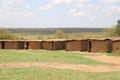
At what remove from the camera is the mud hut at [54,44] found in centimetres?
3723

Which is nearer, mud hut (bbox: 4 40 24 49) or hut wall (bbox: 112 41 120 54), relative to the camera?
hut wall (bbox: 112 41 120 54)

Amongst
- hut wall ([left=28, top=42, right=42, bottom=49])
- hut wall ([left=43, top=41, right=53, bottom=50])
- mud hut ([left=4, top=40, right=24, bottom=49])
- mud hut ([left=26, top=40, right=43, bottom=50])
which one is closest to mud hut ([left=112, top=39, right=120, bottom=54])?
hut wall ([left=43, top=41, right=53, bottom=50])

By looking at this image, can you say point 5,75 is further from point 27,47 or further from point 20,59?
point 27,47

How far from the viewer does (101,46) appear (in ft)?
104

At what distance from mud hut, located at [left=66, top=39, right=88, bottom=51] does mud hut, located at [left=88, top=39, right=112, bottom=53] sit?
1.37 m

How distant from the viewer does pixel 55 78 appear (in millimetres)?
15039

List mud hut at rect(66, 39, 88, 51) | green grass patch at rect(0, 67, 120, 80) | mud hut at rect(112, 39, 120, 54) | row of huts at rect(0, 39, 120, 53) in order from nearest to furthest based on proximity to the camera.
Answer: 1. green grass patch at rect(0, 67, 120, 80)
2. mud hut at rect(112, 39, 120, 54)
3. row of huts at rect(0, 39, 120, 53)
4. mud hut at rect(66, 39, 88, 51)

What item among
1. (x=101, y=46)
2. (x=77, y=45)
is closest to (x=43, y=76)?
(x=101, y=46)

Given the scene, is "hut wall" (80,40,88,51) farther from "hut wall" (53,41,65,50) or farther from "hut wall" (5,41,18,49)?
"hut wall" (5,41,18,49)

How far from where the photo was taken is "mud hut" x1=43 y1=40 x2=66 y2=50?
3723 centimetres

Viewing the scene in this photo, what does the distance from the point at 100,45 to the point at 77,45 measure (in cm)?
349

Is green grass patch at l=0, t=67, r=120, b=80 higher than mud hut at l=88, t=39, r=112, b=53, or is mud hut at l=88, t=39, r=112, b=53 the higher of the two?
mud hut at l=88, t=39, r=112, b=53

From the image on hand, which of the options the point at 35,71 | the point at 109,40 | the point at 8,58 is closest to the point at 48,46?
the point at 109,40

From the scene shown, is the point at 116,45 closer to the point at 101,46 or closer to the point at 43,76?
the point at 101,46
